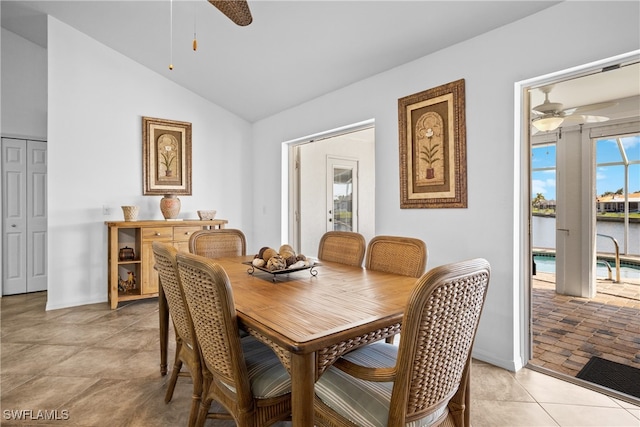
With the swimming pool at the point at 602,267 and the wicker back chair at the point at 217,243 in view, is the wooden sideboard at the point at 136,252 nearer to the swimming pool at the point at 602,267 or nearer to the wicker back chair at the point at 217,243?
the wicker back chair at the point at 217,243

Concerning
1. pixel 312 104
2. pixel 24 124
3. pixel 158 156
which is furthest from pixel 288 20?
pixel 24 124

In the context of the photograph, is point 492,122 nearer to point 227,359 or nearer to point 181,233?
→ point 227,359

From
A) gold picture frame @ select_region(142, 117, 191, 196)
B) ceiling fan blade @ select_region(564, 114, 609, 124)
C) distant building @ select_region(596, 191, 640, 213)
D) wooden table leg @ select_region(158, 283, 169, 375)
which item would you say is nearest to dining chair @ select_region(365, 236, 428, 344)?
wooden table leg @ select_region(158, 283, 169, 375)

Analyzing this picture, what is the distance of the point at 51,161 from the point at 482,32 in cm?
441

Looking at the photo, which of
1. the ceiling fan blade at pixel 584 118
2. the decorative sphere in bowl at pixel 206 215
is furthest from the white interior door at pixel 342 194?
the ceiling fan blade at pixel 584 118

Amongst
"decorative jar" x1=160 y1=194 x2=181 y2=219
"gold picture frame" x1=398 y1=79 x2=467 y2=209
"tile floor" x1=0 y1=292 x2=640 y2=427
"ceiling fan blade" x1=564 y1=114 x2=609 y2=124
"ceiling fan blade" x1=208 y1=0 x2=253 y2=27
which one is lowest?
"tile floor" x1=0 y1=292 x2=640 y2=427

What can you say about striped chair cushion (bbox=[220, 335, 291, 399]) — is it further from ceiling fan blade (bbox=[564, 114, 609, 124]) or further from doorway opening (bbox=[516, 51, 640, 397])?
ceiling fan blade (bbox=[564, 114, 609, 124])

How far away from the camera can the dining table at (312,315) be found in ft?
3.41

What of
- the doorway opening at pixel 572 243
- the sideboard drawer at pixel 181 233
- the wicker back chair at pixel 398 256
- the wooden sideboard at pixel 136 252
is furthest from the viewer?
the sideboard drawer at pixel 181 233

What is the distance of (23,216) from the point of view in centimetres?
453

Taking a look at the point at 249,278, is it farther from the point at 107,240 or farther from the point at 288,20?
the point at 107,240

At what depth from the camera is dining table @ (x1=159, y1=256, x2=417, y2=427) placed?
3.41ft

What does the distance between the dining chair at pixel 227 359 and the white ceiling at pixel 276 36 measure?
2293 mm

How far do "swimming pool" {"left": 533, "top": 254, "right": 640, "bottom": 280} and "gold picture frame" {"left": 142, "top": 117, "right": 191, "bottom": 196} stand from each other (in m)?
4.57
